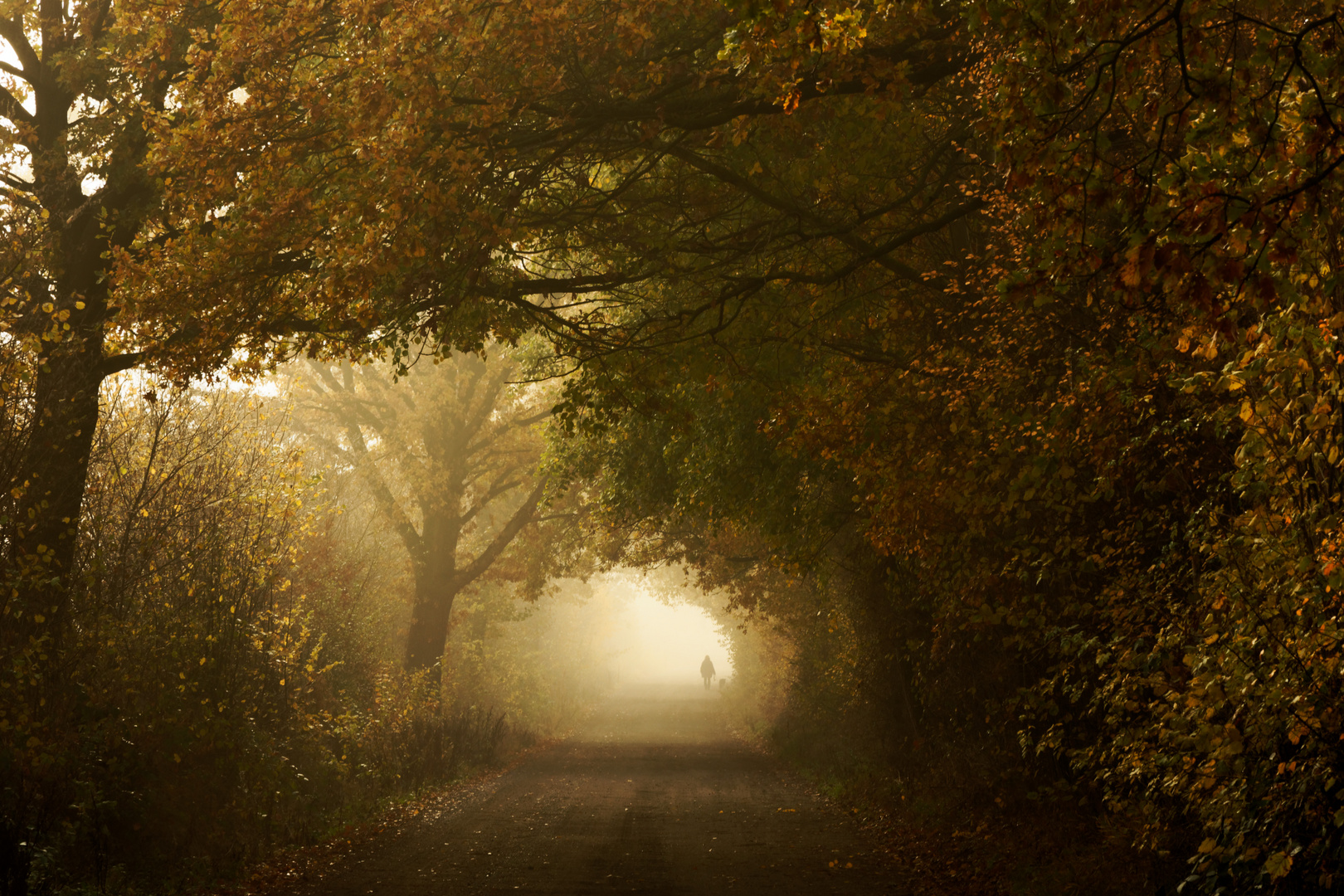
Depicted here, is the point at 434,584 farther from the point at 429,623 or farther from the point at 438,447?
the point at 438,447

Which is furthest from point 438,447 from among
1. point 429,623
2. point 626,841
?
point 626,841

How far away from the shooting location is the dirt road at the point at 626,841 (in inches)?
360

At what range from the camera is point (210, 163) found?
8055mm

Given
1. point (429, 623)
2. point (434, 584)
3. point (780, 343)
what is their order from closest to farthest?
point (780, 343) < point (429, 623) < point (434, 584)

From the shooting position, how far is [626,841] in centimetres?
1143

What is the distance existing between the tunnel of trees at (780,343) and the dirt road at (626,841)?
5.00 feet

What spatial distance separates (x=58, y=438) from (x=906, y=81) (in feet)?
26.3

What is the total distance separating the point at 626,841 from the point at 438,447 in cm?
1474

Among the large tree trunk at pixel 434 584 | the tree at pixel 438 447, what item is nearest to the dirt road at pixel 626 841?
the large tree trunk at pixel 434 584

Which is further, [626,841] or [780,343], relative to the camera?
[780,343]

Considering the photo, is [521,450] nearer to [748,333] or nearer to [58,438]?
[748,333]

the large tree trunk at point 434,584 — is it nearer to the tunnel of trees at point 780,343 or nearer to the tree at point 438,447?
the tree at point 438,447

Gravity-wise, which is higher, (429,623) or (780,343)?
(780,343)

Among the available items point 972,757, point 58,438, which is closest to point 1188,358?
point 972,757
